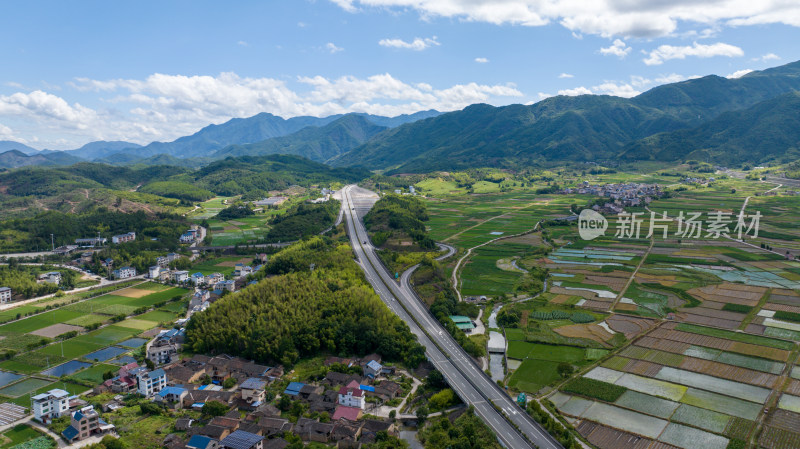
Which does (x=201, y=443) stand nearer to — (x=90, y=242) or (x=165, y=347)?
(x=165, y=347)

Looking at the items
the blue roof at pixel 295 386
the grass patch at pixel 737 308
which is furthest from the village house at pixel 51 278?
the grass patch at pixel 737 308

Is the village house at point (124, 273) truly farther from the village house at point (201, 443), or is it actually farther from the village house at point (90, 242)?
the village house at point (201, 443)

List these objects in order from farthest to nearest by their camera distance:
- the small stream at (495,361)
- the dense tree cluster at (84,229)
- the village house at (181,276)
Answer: the dense tree cluster at (84,229) < the village house at (181,276) < the small stream at (495,361)

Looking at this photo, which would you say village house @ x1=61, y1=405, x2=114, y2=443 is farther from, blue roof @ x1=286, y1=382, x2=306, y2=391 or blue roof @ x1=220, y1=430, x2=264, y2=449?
blue roof @ x1=286, y1=382, x2=306, y2=391

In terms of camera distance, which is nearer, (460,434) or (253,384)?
(460,434)

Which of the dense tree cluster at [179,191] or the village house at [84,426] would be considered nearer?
the village house at [84,426]

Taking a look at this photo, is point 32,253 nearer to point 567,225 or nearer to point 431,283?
point 431,283

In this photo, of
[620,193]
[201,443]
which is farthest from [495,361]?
[620,193]
